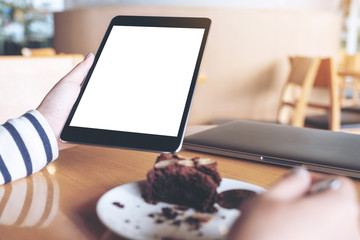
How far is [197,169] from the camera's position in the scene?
1.39 feet

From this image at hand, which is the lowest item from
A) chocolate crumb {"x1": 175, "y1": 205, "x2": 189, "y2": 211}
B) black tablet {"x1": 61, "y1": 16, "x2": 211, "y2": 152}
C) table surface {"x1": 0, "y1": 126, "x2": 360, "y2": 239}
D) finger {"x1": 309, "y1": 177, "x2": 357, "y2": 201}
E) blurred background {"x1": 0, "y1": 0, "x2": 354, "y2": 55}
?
table surface {"x1": 0, "y1": 126, "x2": 360, "y2": 239}

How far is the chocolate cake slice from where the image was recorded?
41 centimetres

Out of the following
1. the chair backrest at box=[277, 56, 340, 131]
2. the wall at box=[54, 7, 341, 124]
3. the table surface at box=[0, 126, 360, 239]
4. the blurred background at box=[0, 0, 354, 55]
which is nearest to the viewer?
the table surface at box=[0, 126, 360, 239]

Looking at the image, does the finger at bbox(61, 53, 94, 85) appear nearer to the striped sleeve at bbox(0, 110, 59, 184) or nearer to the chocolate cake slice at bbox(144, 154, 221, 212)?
the striped sleeve at bbox(0, 110, 59, 184)

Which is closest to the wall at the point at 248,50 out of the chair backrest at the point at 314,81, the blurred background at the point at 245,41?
the blurred background at the point at 245,41

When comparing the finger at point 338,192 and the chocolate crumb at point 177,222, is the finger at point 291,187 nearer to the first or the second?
the finger at point 338,192

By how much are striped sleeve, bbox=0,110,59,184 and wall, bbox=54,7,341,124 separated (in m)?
2.52

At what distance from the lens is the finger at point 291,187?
11.0 inches

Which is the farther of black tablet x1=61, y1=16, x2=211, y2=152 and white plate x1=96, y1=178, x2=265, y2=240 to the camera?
black tablet x1=61, y1=16, x2=211, y2=152

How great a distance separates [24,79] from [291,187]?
4.64 feet

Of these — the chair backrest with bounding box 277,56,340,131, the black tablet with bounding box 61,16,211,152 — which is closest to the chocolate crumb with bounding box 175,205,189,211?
the black tablet with bounding box 61,16,211,152

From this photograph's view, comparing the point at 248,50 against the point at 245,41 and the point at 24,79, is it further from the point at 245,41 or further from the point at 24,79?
the point at 24,79

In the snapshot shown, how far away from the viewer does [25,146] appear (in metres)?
0.57

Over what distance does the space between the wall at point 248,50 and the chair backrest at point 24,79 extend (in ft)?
5.33
